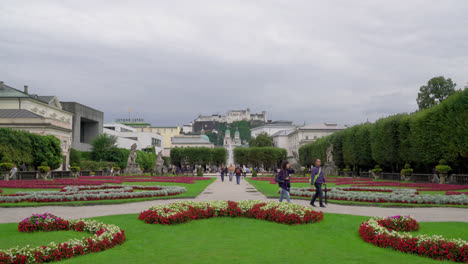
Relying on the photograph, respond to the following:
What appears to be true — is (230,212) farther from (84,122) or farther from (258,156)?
(258,156)

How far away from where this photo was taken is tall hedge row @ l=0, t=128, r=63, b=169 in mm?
43250

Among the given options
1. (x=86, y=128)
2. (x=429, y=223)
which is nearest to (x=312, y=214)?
(x=429, y=223)

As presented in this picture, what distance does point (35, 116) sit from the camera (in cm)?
5828

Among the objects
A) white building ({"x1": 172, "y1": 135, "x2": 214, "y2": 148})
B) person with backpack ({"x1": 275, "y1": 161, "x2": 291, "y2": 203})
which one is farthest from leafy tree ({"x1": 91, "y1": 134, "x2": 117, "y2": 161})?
white building ({"x1": 172, "y1": 135, "x2": 214, "y2": 148})

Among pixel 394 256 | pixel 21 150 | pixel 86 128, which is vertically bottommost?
pixel 394 256

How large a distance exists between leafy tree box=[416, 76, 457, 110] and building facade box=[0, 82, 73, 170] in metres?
59.1

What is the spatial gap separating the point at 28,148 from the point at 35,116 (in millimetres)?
14542

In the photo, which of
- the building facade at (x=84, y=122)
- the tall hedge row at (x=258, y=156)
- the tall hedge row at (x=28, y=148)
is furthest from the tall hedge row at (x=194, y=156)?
the tall hedge row at (x=28, y=148)

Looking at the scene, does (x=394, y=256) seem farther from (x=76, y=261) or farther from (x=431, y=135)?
(x=431, y=135)

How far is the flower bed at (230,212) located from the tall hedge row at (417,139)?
27702 mm

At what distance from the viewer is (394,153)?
4712 centimetres

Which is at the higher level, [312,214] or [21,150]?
[21,150]

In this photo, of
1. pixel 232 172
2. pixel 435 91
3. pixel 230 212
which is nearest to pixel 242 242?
pixel 230 212

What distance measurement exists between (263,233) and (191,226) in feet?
7.55
